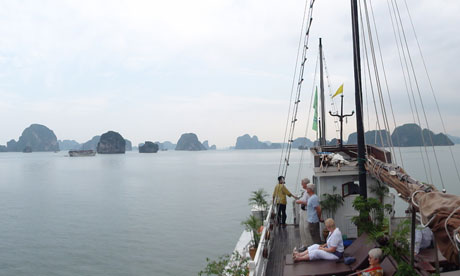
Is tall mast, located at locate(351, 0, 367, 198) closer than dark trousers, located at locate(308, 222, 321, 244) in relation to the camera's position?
Yes

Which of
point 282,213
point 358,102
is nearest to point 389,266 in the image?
point 358,102

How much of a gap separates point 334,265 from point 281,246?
3.26 m

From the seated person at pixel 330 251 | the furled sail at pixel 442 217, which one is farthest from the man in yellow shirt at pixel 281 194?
the furled sail at pixel 442 217

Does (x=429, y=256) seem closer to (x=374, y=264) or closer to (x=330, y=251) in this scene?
(x=374, y=264)

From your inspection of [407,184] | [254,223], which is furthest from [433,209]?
[254,223]

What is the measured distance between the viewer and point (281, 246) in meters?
10.5

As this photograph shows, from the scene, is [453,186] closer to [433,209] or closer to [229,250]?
[229,250]

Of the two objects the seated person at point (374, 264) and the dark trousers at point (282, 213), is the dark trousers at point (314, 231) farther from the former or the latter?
the seated person at point (374, 264)

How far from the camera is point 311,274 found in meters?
6.96

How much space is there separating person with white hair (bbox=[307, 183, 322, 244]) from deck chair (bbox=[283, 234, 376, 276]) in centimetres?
162

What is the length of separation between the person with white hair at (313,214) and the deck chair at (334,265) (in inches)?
63.8

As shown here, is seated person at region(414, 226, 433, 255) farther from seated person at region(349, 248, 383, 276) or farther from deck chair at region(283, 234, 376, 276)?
seated person at region(349, 248, 383, 276)

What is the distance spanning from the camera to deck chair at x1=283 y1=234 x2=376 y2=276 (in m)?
6.98

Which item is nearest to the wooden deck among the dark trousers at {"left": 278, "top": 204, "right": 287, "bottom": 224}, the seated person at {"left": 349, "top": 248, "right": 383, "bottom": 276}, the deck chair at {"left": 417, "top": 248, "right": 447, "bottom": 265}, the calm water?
the dark trousers at {"left": 278, "top": 204, "right": 287, "bottom": 224}
